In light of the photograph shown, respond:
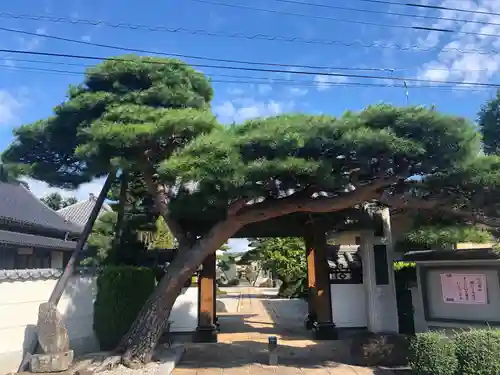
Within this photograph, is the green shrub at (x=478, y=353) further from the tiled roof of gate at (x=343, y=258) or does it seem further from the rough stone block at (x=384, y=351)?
the tiled roof of gate at (x=343, y=258)

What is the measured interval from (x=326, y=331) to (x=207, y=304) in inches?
106

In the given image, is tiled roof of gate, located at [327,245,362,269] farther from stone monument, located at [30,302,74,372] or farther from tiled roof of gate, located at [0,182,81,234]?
tiled roof of gate, located at [0,182,81,234]

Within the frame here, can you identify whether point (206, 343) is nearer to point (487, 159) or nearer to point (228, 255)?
point (487, 159)

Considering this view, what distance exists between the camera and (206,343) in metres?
9.20

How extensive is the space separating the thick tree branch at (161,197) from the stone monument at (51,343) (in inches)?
89.2

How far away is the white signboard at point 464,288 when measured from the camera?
6957 millimetres

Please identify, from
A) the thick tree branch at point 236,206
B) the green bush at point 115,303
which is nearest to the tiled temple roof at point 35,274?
the green bush at point 115,303

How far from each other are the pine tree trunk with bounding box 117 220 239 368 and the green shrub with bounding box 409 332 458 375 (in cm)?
322

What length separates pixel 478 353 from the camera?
206 inches

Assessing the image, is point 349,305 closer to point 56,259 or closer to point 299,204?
point 299,204

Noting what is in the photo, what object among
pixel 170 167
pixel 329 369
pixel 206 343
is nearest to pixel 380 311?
pixel 329 369

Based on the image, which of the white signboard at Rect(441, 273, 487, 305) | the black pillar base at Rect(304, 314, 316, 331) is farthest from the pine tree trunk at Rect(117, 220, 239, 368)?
the black pillar base at Rect(304, 314, 316, 331)

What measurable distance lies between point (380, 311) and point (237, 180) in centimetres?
554

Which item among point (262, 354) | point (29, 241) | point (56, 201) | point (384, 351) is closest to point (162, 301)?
point (262, 354)
